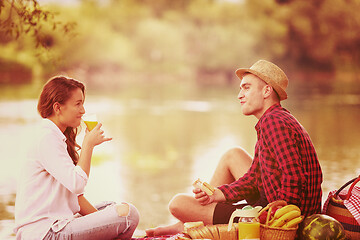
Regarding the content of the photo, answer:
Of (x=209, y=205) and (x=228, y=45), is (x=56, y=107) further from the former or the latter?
(x=228, y=45)

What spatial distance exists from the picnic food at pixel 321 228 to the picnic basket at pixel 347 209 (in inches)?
7.0

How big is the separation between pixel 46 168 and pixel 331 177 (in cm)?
505

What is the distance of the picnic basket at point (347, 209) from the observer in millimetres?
3016

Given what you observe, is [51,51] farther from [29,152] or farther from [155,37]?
[155,37]

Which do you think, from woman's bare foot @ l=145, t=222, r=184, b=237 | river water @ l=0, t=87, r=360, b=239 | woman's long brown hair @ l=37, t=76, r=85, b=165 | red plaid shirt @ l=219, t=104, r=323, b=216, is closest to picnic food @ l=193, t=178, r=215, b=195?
red plaid shirt @ l=219, t=104, r=323, b=216

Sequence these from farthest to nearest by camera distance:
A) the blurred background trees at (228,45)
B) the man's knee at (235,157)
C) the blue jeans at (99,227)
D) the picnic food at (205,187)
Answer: the blurred background trees at (228,45) < the man's knee at (235,157) < the picnic food at (205,187) < the blue jeans at (99,227)

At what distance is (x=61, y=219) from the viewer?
2.73m

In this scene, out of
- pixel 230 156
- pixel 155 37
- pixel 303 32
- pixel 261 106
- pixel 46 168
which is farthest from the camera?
pixel 155 37

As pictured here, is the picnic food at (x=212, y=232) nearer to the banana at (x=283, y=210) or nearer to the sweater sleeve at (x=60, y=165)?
the banana at (x=283, y=210)

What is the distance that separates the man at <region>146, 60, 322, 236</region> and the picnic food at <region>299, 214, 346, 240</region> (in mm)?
86

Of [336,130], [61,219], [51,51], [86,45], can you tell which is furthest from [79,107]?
[86,45]

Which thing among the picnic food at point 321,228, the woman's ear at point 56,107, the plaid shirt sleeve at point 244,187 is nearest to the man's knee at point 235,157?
the plaid shirt sleeve at point 244,187

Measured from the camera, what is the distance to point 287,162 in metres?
2.78

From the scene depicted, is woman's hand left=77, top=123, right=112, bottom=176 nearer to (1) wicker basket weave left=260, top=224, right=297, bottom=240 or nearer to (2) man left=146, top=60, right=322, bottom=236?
(2) man left=146, top=60, right=322, bottom=236
